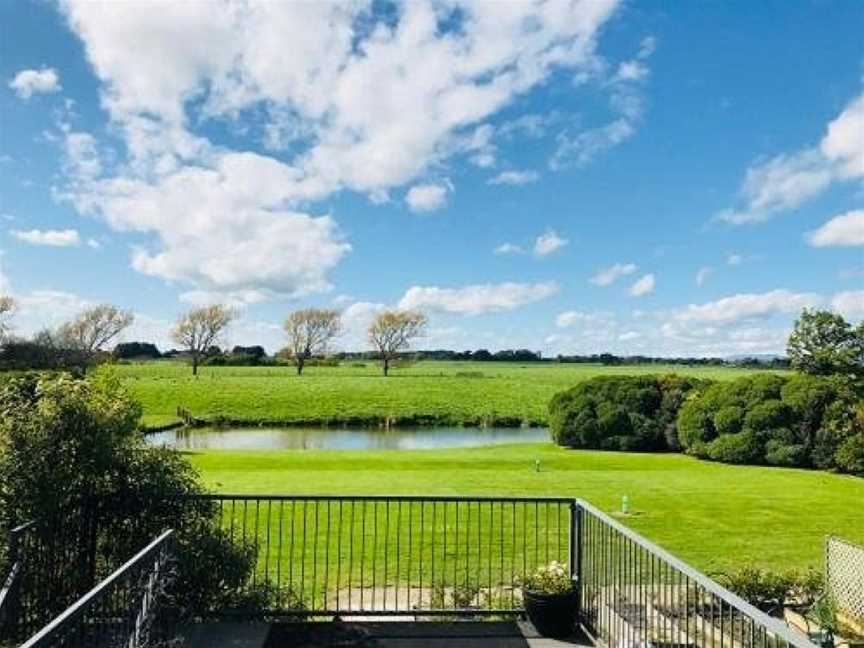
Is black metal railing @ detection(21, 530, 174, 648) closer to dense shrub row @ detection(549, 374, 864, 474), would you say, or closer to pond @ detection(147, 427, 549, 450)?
dense shrub row @ detection(549, 374, 864, 474)

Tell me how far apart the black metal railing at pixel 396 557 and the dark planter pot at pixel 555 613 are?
0.49 m

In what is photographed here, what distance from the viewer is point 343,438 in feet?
132

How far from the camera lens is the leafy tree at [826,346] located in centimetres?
3075

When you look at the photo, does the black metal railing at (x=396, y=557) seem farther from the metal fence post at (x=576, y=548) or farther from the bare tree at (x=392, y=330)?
the bare tree at (x=392, y=330)

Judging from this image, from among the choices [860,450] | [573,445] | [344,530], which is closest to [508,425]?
[573,445]

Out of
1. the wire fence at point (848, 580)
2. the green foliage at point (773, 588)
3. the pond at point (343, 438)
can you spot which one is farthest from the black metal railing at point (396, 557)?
the pond at point (343, 438)

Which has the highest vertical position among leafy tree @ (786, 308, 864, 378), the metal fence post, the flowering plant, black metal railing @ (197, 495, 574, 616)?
leafy tree @ (786, 308, 864, 378)

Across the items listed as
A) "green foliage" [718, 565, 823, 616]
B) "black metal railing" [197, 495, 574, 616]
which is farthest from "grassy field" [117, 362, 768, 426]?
"green foliage" [718, 565, 823, 616]

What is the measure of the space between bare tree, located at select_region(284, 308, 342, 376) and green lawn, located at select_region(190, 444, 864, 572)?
6086 centimetres

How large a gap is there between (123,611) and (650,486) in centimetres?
1608

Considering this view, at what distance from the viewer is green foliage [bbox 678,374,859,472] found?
24781mm

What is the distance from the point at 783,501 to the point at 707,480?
3.40 m

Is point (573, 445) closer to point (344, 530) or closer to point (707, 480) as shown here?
point (707, 480)

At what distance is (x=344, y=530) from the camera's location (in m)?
13.9
